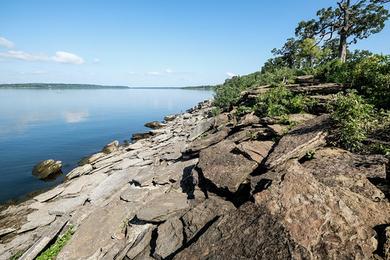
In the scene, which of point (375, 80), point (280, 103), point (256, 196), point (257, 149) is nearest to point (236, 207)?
point (256, 196)

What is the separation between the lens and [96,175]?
52.6ft

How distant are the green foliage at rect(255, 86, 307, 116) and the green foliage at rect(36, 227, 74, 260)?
959 centimetres

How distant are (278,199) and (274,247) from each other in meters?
1.12

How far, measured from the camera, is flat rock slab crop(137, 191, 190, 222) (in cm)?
782

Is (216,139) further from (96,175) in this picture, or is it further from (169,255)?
(96,175)

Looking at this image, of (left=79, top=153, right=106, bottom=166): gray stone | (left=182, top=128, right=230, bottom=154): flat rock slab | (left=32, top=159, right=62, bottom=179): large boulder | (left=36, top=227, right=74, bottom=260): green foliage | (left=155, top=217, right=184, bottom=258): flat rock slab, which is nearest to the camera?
(left=155, top=217, right=184, bottom=258): flat rock slab

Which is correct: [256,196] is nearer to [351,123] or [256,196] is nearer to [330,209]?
[330,209]

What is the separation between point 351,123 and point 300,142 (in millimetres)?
1580

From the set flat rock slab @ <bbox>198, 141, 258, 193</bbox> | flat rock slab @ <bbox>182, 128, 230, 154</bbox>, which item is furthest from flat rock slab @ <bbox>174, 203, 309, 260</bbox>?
flat rock slab @ <bbox>182, 128, 230, 154</bbox>

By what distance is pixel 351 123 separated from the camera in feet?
26.0

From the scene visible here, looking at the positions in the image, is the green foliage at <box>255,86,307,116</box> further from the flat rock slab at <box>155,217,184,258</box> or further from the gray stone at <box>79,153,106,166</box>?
the gray stone at <box>79,153,106,166</box>

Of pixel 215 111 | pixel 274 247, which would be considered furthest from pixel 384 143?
pixel 215 111

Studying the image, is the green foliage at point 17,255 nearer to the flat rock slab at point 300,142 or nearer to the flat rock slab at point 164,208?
the flat rock slab at point 164,208

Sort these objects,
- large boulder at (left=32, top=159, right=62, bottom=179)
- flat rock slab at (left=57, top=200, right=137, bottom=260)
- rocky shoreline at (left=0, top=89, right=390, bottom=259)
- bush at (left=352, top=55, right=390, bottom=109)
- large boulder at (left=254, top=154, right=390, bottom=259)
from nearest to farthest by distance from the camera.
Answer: large boulder at (left=254, top=154, right=390, bottom=259) → rocky shoreline at (left=0, top=89, right=390, bottom=259) → flat rock slab at (left=57, top=200, right=137, bottom=260) → bush at (left=352, top=55, right=390, bottom=109) → large boulder at (left=32, top=159, right=62, bottom=179)
